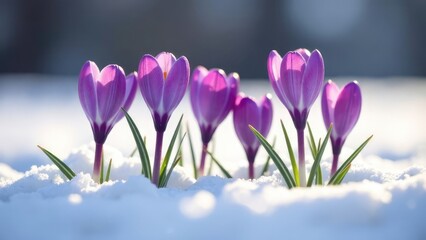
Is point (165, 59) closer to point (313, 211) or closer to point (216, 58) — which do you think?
point (313, 211)

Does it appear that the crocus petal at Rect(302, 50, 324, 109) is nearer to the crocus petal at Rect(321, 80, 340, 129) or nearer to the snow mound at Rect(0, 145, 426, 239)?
the crocus petal at Rect(321, 80, 340, 129)

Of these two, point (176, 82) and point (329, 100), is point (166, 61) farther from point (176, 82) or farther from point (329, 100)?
point (329, 100)

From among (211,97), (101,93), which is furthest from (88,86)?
(211,97)

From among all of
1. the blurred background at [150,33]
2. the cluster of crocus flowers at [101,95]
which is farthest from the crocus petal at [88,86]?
the blurred background at [150,33]

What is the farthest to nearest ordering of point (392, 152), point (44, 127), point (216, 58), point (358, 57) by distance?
1. point (358, 57)
2. point (216, 58)
3. point (44, 127)
4. point (392, 152)

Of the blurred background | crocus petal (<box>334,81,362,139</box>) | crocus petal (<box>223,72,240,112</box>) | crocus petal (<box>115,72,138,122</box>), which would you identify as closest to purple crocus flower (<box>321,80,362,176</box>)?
crocus petal (<box>334,81,362,139</box>)

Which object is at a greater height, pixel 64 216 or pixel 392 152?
pixel 64 216

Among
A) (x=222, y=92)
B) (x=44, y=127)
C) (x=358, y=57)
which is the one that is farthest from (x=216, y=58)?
(x=222, y=92)
